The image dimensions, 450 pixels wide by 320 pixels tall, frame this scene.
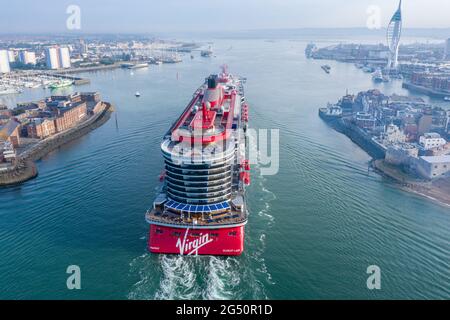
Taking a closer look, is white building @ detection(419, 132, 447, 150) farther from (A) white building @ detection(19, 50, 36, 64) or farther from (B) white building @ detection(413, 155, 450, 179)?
(A) white building @ detection(19, 50, 36, 64)

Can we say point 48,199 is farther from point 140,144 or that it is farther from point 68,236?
point 140,144

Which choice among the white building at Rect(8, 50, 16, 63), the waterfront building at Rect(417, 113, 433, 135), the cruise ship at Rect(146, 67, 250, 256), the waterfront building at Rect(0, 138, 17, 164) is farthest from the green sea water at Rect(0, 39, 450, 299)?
the white building at Rect(8, 50, 16, 63)

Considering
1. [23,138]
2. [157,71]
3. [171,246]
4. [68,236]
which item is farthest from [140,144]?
[157,71]

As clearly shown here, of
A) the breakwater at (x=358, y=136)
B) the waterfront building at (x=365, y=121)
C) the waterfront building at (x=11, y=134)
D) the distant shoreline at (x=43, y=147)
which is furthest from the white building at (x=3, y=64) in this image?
the waterfront building at (x=365, y=121)

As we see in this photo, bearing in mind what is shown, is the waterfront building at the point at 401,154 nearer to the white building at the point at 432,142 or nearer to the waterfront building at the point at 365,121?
the white building at the point at 432,142

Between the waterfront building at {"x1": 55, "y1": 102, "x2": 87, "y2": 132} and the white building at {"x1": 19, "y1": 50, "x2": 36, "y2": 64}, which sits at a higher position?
the white building at {"x1": 19, "y1": 50, "x2": 36, "y2": 64}

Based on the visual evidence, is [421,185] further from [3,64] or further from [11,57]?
[11,57]

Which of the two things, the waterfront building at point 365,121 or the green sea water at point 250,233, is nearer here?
the green sea water at point 250,233

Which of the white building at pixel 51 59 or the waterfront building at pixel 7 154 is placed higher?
the white building at pixel 51 59

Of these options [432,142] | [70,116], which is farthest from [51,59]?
[432,142]
